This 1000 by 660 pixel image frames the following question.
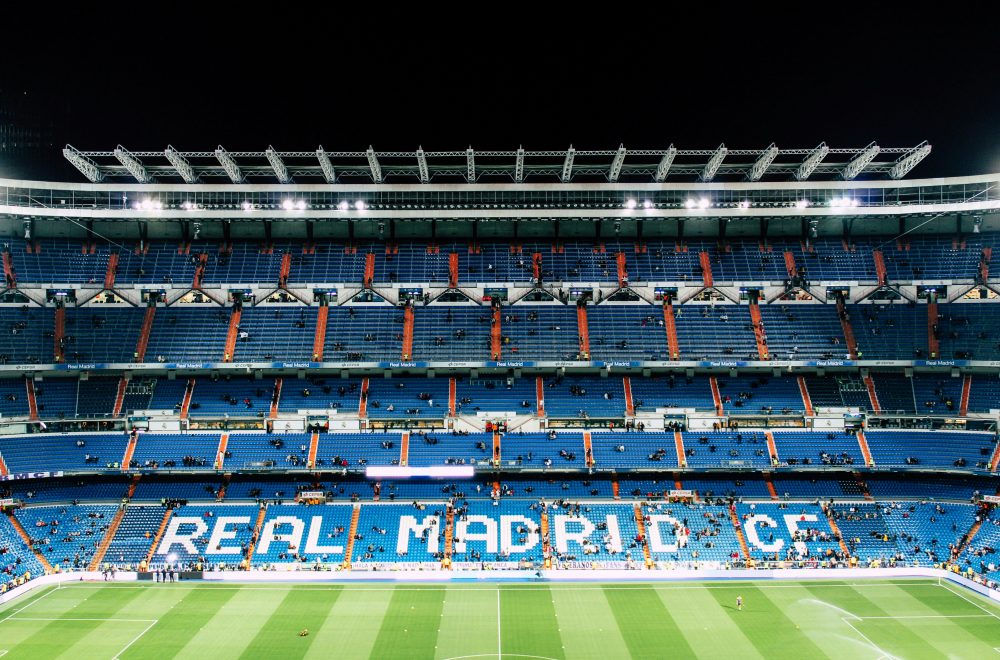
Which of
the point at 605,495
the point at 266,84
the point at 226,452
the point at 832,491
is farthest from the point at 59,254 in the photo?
the point at 832,491

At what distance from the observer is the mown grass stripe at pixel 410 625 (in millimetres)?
31500

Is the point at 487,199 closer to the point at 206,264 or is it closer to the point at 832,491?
the point at 206,264

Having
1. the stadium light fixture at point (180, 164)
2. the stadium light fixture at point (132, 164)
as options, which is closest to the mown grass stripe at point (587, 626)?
the stadium light fixture at point (180, 164)

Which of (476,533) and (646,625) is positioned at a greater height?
(476,533)

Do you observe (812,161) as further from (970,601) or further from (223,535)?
(223,535)

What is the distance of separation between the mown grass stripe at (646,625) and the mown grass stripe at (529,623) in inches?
145

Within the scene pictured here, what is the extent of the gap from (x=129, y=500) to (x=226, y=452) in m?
7.80

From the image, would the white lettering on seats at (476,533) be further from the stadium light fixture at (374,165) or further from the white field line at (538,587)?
the stadium light fixture at (374,165)

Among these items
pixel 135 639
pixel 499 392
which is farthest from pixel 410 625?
pixel 499 392

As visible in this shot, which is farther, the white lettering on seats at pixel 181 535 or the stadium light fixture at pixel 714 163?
the stadium light fixture at pixel 714 163

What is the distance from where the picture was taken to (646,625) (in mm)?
34688

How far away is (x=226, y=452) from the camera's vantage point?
52.3 metres

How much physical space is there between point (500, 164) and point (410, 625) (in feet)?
123

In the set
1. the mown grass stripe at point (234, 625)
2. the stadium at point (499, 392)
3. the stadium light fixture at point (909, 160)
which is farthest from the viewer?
the stadium light fixture at point (909, 160)
